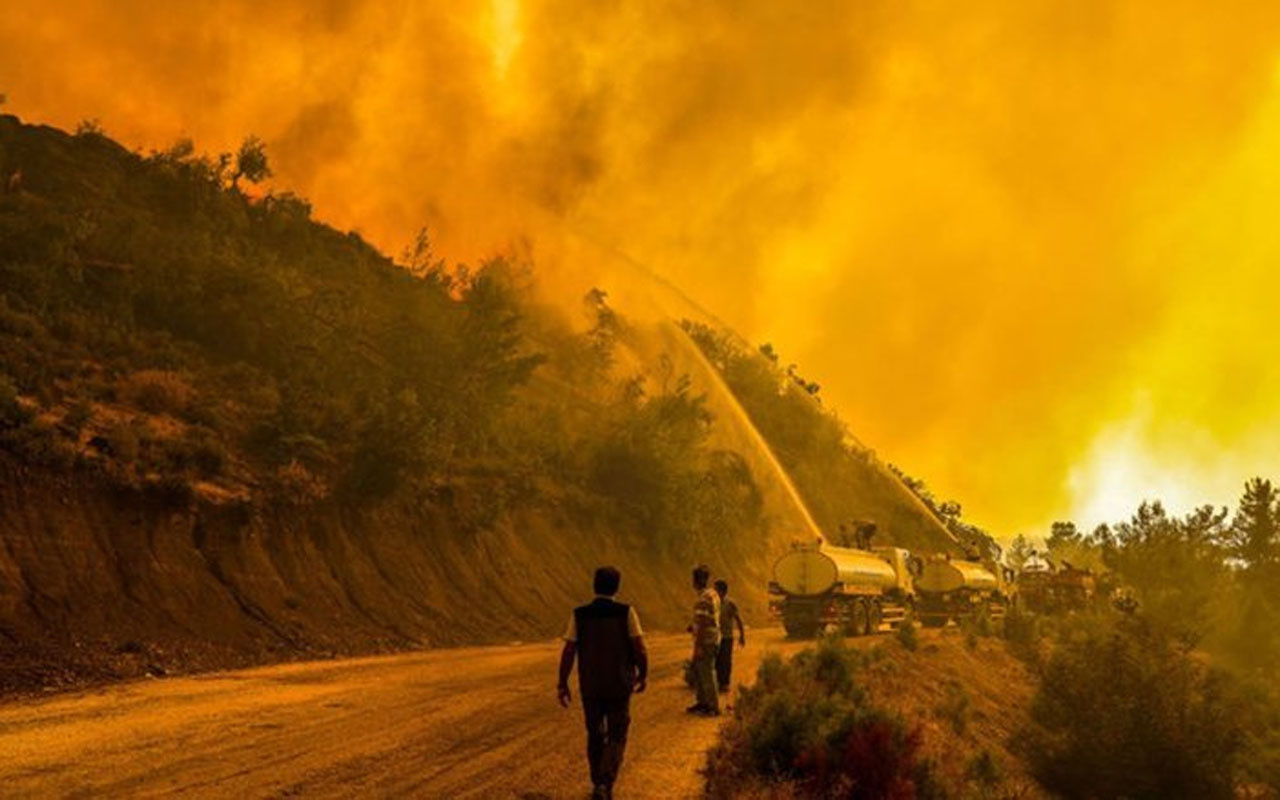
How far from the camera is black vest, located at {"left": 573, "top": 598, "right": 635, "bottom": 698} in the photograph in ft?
31.3

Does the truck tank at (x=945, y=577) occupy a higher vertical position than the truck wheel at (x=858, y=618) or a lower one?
higher

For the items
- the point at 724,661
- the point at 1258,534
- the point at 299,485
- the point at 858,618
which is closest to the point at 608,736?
the point at 724,661

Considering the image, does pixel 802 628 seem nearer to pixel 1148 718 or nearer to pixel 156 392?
pixel 1148 718

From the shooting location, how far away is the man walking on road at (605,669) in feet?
31.4

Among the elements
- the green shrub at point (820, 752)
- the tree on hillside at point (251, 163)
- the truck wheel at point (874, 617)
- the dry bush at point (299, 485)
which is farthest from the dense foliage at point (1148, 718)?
the tree on hillside at point (251, 163)

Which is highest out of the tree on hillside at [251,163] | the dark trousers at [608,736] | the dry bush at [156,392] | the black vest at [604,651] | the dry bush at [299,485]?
the tree on hillside at [251,163]

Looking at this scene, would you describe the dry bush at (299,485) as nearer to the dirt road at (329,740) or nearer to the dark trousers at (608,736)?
the dirt road at (329,740)

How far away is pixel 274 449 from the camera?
30750mm

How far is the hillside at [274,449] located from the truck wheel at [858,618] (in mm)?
9363

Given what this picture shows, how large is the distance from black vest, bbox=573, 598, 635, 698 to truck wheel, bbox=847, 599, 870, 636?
29281 mm

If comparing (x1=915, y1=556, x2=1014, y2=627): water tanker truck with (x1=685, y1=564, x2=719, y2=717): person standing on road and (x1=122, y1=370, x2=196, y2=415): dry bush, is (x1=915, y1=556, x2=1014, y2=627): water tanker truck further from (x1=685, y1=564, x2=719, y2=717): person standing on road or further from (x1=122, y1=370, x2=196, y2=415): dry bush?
(x1=122, y1=370, x2=196, y2=415): dry bush

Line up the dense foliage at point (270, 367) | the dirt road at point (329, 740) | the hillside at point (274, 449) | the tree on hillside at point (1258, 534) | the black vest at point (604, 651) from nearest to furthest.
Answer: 1. the black vest at point (604, 651)
2. the dirt road at point (329, 740)
3. the hillside at point (274, 449)
4. the dense foliage at point (270, 367)
5. the tree on hillside at point (1258, 534)

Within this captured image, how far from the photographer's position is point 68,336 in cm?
3072

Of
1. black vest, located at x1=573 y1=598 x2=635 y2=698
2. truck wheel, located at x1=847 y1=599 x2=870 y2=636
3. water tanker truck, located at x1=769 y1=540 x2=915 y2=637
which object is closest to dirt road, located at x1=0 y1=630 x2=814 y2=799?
black vest, located at x1=573 y1=598 x2=635 y2=698
